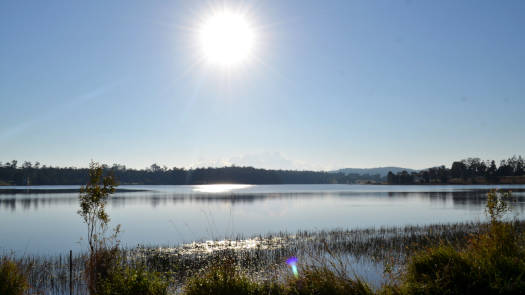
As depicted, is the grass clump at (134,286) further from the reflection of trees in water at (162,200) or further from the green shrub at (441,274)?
the reflection of trees in water at (162,200)

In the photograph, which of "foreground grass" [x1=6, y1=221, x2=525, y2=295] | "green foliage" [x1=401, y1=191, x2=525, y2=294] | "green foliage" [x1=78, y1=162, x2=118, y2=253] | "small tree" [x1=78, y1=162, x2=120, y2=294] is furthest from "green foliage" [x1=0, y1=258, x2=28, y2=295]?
"green foliage" [x1=401, y1=191, x2=525, y2=294]

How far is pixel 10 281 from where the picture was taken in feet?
34.4

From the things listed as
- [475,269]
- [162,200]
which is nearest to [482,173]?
[162,200]

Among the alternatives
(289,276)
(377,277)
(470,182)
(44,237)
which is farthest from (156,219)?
(470,182)

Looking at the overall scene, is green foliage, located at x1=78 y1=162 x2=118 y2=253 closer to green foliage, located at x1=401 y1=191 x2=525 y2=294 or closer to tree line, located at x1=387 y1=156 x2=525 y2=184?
green foliage, located at x1=401 y1=191 x2=525 y2=294

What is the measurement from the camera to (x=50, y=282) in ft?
57.2

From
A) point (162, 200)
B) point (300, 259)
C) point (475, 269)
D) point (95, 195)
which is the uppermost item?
point (95, 195)

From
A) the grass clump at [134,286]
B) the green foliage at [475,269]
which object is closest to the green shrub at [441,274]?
the green foliage at [475,269]

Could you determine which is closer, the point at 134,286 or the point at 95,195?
the point at 134,286

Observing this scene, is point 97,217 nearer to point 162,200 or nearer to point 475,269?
point 475,269

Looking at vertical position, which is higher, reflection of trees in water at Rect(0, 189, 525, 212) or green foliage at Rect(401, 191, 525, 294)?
green foliage at Rect(401, 191, 525, 294)

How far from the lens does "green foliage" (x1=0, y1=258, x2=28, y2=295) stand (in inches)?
406

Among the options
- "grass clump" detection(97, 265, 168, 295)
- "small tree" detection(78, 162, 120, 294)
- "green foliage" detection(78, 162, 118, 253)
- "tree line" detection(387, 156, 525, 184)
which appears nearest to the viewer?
"grass clump" detection(97, 265, 168, 295)

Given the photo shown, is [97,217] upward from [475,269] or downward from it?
upward
